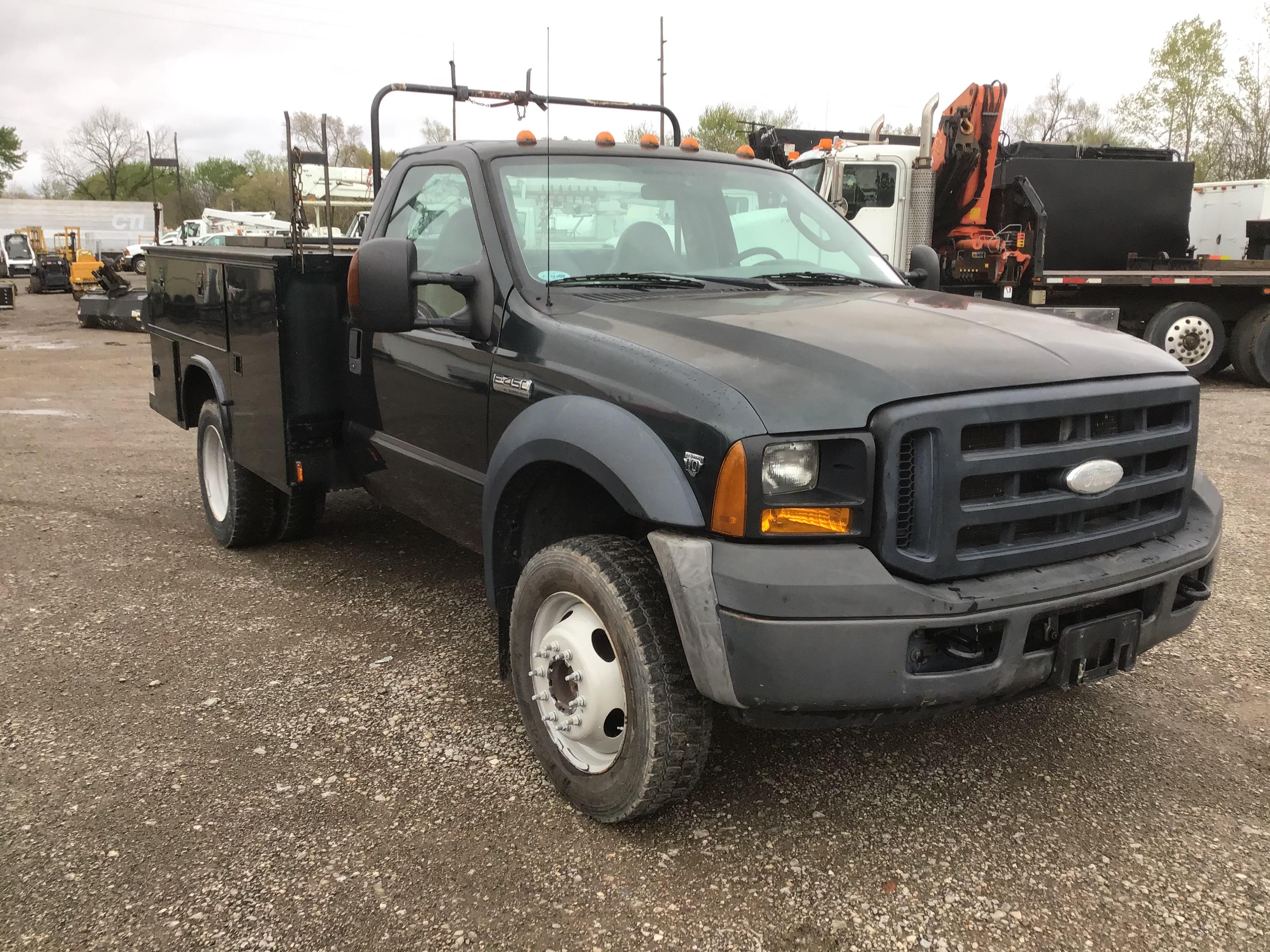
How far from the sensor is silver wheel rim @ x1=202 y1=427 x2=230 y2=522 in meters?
5.51

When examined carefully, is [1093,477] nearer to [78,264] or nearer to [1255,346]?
[1255,346]

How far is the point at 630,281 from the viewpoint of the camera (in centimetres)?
356

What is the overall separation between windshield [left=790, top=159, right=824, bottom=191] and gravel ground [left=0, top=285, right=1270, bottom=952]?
23.9ft

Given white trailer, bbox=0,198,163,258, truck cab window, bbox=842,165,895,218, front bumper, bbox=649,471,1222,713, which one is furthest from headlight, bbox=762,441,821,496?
white trailer, bbox=0,198,163,258

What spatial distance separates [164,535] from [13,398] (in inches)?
283

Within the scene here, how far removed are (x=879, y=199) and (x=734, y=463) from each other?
1017cm

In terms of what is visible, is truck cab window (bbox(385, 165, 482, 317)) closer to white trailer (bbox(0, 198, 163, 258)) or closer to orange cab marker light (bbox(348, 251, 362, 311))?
orange cab marker light (bbox(348, 251, 362, 311))

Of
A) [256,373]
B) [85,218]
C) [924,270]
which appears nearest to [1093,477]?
[924,270]

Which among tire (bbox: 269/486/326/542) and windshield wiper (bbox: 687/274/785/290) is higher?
windshield wiper (bbox: 687/274/785/290)

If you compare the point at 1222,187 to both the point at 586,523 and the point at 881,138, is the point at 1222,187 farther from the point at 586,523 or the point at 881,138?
the point at 586,523

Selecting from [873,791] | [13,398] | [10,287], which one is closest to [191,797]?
[873,791]

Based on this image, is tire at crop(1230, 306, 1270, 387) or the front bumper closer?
the front bumper

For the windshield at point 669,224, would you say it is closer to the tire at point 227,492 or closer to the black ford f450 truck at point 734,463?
the black ford f450 truck at point 734,463

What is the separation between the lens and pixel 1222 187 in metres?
15.9
